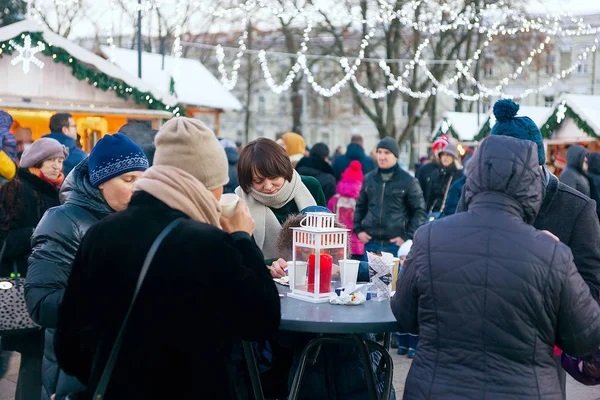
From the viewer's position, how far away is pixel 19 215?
5.63 meters

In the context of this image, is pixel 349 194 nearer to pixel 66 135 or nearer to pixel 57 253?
pixel 66 135

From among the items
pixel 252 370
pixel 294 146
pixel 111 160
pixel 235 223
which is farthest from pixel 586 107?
pixel 235 223

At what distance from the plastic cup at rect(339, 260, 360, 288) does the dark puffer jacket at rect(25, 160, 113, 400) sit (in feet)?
3.59

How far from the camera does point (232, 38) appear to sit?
35.1 metres

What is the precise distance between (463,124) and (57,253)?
2018 centimetres

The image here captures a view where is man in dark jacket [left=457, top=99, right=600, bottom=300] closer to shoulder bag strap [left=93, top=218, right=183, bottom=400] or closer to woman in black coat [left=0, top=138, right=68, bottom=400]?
shoulder bag strap [left=93, top=218, right=183, bottom=400]

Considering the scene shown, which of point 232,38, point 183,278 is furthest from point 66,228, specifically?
point 232,38

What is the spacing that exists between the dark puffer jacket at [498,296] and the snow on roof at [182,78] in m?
13.7

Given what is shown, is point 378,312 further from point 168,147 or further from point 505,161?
point 168,147

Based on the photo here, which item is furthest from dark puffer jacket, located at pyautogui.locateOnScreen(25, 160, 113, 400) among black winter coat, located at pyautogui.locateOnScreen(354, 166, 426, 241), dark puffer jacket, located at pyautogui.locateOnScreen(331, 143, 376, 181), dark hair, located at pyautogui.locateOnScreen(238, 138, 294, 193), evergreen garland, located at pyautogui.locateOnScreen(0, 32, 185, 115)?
evergreen garland, located at pyautogui.locateOnScreen(0, 32, 185, 115)

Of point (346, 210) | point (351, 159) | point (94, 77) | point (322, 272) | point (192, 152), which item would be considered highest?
point (94, 77)

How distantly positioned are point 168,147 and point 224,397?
0.86m

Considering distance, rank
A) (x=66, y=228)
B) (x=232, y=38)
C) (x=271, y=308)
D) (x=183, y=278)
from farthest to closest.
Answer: (x=232, y=38)
(x=66, y=228)
(x=271, y=308)
(x=183, y=278)

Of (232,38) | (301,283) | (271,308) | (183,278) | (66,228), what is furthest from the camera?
(232,38)
